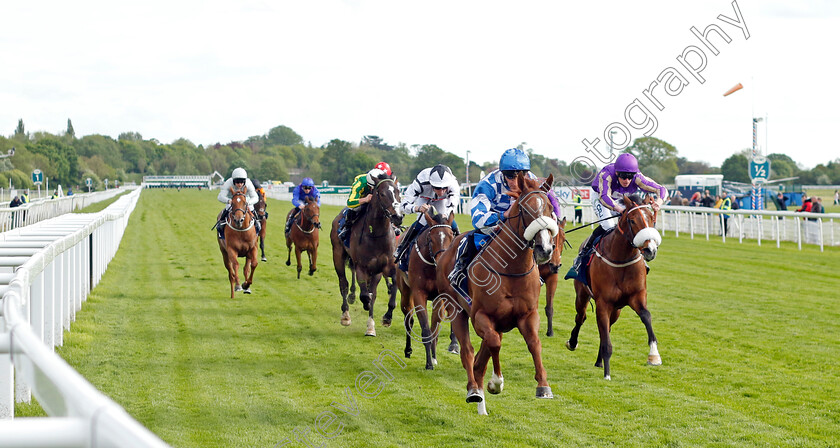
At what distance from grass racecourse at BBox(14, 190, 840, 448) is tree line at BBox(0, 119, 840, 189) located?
257 cm

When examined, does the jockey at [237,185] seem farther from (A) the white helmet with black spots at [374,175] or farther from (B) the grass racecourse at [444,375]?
(A) the white helmet with black spots at [374,175]

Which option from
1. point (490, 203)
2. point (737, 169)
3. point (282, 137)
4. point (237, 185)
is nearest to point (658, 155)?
point (737, 169)

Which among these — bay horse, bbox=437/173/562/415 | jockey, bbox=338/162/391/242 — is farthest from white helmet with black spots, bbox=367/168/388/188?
bay horse, bbox=437/173/562/415

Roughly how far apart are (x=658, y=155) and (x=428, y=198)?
8415cm

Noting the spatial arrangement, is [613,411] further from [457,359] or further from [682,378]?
[457,359]

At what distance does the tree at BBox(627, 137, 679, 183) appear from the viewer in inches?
3196

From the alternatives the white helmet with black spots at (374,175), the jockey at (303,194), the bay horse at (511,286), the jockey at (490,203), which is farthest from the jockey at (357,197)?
the jockey at (303,194)

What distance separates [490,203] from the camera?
5809mm

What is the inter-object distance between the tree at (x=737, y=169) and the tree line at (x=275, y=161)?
0.35 ft

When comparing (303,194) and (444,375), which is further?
(303,194)

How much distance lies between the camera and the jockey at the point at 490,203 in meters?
5.57

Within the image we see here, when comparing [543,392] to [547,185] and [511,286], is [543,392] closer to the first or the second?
[511,286]

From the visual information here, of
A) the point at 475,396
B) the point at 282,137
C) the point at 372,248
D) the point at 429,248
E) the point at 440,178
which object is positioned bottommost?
the point at 475,396

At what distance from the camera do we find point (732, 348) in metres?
7.87
